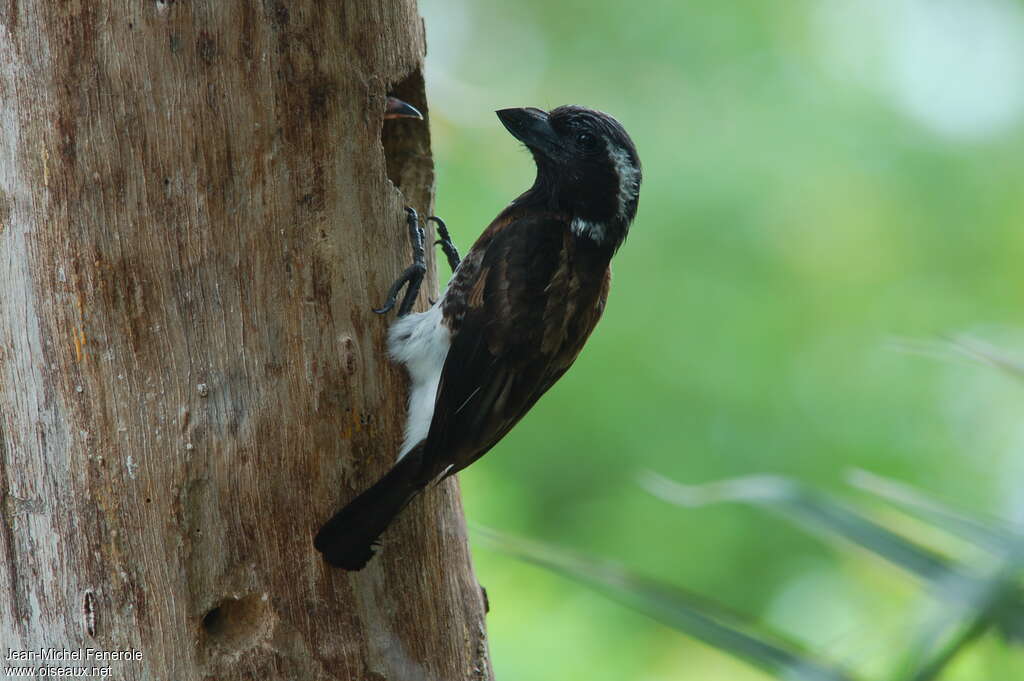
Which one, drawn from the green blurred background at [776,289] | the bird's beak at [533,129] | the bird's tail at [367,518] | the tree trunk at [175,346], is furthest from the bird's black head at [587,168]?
the green blurred background at [776,289]

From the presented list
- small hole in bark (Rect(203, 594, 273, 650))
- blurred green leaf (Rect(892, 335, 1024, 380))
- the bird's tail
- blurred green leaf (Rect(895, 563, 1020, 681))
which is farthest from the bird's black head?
blurred green leaf (Rect(895, 563, 1020, 681))

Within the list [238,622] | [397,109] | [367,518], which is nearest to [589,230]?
[397,109]

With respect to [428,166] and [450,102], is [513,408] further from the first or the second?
[450,102]

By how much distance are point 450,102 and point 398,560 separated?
9.43ft

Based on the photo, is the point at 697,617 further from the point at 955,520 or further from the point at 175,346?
the point at 175,346

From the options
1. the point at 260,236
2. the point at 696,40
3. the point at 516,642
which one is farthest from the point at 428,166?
the point at 696,40

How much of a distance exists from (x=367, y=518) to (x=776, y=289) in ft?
17.6

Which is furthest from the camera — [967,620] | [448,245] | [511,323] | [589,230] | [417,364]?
[448,245]

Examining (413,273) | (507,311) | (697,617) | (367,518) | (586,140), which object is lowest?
(367,518)

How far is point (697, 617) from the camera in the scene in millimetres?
1667

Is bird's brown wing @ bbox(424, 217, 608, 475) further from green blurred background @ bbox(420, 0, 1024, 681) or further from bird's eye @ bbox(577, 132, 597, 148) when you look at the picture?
green blurred background @ bbox(420, 0, 1024, 681)

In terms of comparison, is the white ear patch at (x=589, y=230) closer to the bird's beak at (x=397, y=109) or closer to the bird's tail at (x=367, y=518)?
the bird's beak at (x=397, y=109)

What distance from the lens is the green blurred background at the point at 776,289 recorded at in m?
7.07

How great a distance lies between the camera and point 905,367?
741 centimetres
